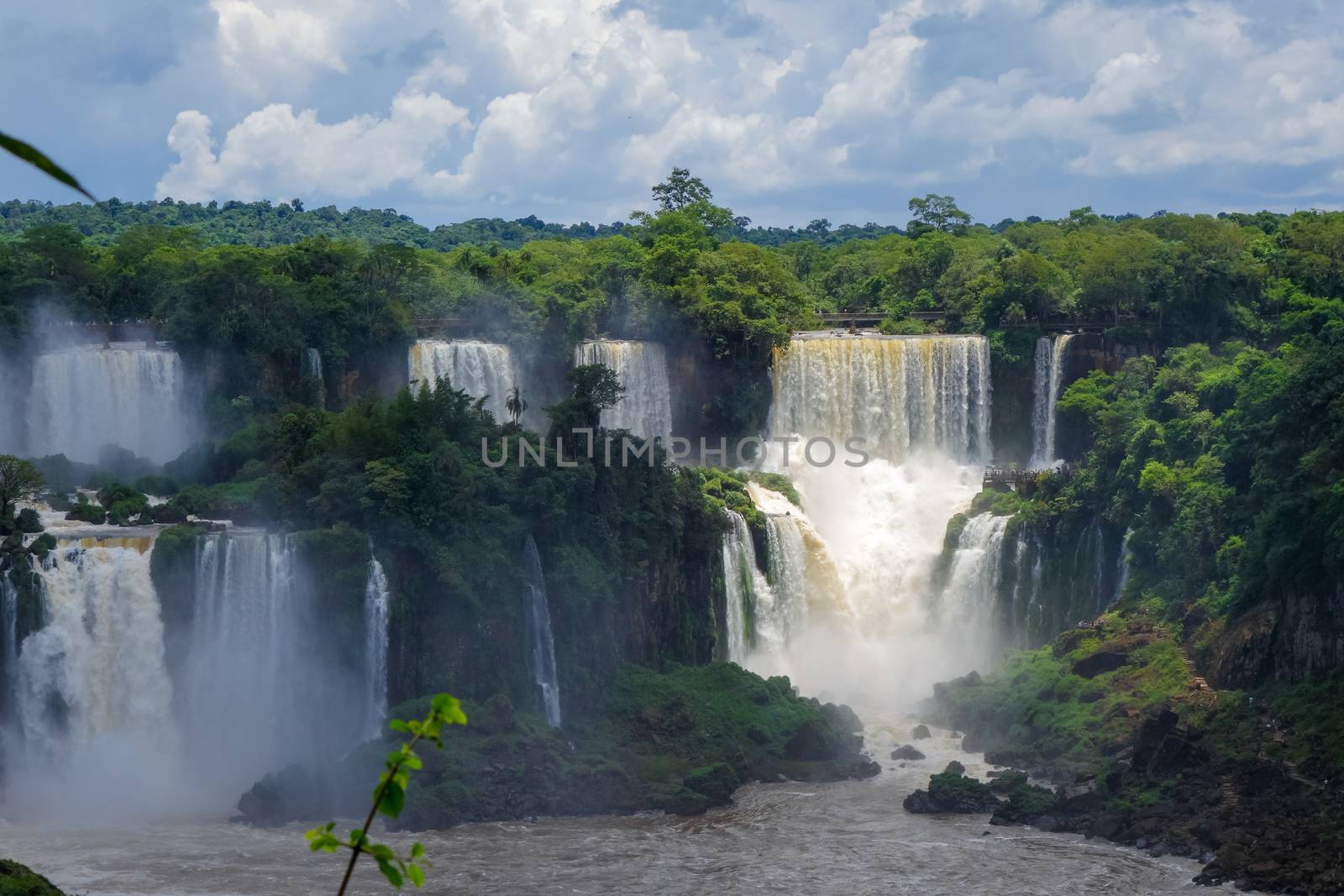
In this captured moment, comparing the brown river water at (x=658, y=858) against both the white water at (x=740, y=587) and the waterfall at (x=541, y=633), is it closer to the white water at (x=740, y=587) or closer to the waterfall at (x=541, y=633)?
the waterfall at (x=541, y=633)

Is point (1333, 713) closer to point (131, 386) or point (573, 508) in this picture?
point (573, 508)

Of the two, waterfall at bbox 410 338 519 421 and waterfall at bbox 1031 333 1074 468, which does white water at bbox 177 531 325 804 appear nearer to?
waterfall at bbox 410 338 519 421

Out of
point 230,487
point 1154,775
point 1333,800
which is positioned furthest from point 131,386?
point 1333,800

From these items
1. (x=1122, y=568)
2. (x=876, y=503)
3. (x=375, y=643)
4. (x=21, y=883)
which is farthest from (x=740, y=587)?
(x=21, y=883)

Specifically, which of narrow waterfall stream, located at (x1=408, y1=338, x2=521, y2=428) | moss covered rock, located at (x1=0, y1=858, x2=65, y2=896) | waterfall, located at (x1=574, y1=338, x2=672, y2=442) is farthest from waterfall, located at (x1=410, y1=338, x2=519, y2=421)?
moss covered rock, located at (x1=0, y1=858, x2=65, y2=896)

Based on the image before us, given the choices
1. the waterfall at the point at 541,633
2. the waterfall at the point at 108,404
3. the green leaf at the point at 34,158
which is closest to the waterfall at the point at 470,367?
the waterfall at the point at 108,404
